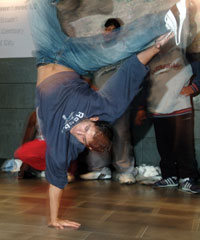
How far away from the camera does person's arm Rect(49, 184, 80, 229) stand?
187 cm

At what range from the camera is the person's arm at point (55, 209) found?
187 centimetres

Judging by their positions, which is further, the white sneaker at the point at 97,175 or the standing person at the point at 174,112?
the white sneaker at the point at 97,175

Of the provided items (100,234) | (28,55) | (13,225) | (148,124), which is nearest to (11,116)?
(28,55)

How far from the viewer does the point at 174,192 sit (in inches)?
107

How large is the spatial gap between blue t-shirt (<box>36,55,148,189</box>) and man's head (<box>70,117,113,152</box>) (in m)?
0.03

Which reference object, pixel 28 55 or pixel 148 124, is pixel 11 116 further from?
pixel 148 124

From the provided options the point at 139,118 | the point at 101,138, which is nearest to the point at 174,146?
the point at 139,118

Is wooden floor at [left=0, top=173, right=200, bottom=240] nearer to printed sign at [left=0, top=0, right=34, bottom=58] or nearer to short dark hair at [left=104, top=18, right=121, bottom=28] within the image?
short dark hair at [left=104, top=18, right=121, bottom=28]

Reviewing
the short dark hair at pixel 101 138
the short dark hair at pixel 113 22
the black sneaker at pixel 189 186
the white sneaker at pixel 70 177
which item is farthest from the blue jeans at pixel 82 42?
the white sneaker at pixel 70 177

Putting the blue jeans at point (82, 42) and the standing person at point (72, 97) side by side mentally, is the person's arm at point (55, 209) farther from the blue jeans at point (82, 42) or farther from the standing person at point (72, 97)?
the blue jeans at point (82, 42)

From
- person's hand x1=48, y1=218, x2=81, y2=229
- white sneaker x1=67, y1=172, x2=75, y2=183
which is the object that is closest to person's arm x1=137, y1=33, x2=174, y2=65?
person's hand x1=48, y1=218, x2=81, y2=229

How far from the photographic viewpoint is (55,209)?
1873 mm

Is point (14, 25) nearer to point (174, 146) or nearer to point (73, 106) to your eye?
point (174, 146)

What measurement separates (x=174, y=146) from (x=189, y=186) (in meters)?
0.35
